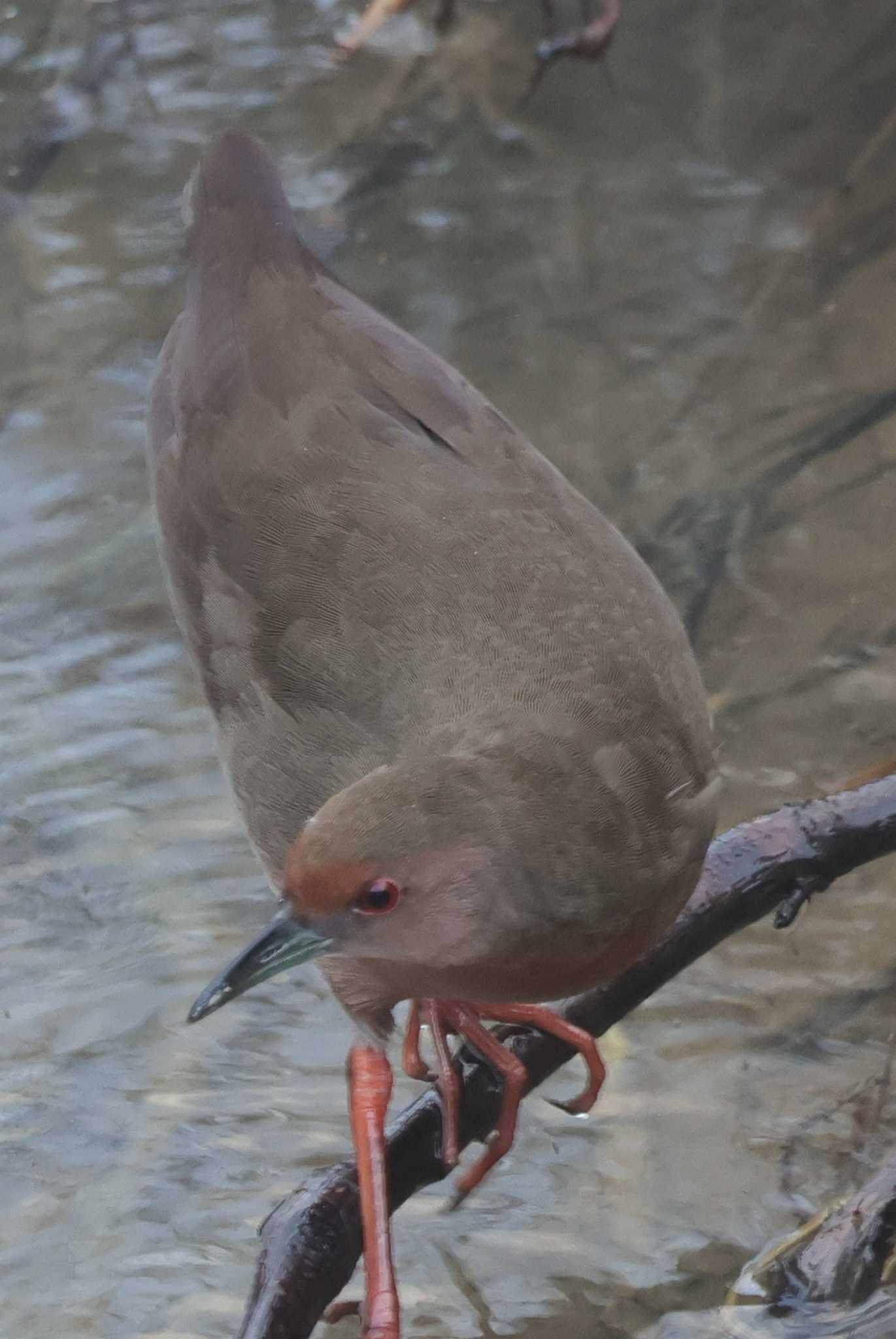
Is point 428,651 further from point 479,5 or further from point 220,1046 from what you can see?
point 479,5

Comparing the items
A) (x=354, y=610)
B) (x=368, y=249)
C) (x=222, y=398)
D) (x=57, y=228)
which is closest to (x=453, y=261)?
(x=368, y=249)

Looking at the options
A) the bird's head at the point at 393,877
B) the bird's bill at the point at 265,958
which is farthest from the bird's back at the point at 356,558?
the bird's bill at the point at 265,958

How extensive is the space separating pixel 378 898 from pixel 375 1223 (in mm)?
436

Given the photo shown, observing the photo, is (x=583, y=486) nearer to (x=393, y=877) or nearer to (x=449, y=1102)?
(x=449, y=1102)

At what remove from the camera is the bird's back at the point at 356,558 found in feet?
8.73

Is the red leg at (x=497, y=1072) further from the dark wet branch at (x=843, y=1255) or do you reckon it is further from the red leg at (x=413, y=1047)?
the dark wet branch at (x=843, y=1255)

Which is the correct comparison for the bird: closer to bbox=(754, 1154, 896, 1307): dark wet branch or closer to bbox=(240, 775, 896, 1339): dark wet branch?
bbox=(240, 775, 896, 1339): dark wet branch

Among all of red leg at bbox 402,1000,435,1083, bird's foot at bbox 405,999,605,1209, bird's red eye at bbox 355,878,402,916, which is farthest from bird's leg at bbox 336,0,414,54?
bird's red eye at bbox 355,878,402,916

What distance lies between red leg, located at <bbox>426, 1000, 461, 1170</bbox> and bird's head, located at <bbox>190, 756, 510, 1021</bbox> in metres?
0.28

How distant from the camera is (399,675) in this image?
2725mm

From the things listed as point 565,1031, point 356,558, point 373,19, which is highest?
point 356,558

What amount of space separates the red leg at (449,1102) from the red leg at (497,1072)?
0.05 metres

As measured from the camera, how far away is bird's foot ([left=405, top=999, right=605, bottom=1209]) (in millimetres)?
2602

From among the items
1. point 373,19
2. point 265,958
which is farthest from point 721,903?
point 373,19
